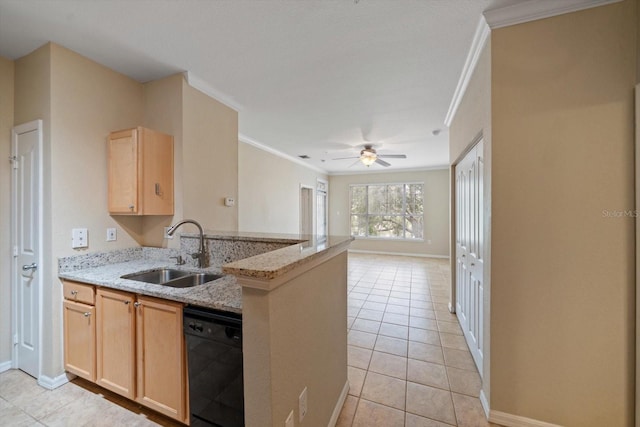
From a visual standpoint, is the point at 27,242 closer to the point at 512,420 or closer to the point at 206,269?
the point at 206,269

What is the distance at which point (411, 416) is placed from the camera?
Answer: 1661 mm

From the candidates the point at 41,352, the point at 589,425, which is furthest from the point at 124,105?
the point at 589,425

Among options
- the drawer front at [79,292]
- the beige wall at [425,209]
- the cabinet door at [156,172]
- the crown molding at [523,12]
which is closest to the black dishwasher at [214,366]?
the drawer front at [79,292]

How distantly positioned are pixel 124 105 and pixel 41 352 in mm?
2160

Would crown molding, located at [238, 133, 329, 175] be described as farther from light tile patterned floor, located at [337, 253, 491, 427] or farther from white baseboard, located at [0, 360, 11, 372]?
white baseboard, located at [0, 360, 11, 372]

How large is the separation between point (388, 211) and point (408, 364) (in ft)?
18.9

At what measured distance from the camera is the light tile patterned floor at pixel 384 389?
1610mm

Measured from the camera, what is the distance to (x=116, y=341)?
5.33 ft

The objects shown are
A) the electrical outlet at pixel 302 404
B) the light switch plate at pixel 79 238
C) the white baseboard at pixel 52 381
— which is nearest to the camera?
the electrical outlet at pixel 302 404

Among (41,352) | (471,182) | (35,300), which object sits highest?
(471,182)

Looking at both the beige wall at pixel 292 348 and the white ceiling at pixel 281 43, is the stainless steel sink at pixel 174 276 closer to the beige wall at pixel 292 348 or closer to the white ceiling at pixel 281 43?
the beige wall at pixel 292 348

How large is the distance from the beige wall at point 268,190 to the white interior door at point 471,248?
3370mm

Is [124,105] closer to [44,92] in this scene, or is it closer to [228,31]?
[44,92]

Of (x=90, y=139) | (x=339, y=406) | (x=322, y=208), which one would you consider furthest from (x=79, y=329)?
(x=322, y=208)
